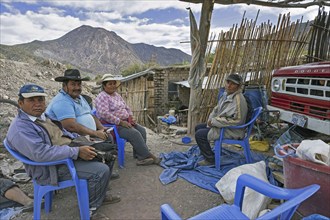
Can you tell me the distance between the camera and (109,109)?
385 cm

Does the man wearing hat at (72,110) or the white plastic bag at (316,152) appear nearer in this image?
the white plastic bag at (316,152)

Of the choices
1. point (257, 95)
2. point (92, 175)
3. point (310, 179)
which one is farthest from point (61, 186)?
point (257, 95)

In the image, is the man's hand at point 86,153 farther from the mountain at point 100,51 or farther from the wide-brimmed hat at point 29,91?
the mountain at point 100,51

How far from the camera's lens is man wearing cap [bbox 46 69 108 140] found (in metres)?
3.01

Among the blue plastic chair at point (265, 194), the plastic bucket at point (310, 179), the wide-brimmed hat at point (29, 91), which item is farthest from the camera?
the wide-brimmed hat at point (29, 91)

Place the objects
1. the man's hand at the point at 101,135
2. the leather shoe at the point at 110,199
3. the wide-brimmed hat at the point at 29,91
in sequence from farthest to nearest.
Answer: the man's hand at the point at 101,135
the leather shoe at the point at 110,199
the wide-brimmed hat at the point at 29,91

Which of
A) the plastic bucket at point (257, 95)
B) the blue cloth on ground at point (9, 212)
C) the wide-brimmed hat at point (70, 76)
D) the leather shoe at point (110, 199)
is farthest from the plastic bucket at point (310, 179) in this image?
the plastic bucket at point (257, 95)

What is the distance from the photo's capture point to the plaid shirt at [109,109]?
3.78 meters

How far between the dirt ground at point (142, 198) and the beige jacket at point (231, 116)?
852 millimetres

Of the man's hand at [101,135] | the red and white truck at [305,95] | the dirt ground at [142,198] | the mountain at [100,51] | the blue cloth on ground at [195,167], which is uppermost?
the mountain at [100,51]

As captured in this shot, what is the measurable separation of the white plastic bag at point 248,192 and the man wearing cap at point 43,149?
49.7 inches

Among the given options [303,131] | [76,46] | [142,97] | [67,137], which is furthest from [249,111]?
[76,46]

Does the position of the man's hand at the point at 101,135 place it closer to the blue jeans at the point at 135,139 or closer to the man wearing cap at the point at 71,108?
the man wearing cap at the point at 71,108

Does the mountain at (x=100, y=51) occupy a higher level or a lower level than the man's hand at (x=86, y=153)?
higher
